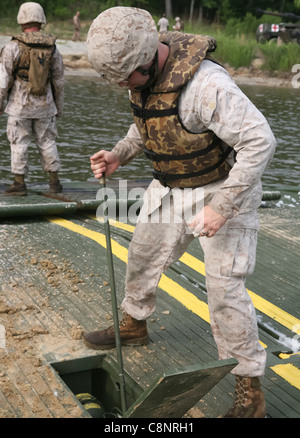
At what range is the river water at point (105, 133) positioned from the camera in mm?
12031

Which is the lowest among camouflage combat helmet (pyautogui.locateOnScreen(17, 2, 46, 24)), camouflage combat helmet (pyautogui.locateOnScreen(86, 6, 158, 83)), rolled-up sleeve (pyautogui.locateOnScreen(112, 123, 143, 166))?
→ rolled-up sleeve (pyautogui.locateOnScreen(112, 123, 143, 166))

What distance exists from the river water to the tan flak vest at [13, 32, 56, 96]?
3.09 m

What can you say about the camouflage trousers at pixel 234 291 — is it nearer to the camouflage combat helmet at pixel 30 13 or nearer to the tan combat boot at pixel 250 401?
the tan combat boot at pixel 250 401

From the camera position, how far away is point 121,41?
325 centimetres

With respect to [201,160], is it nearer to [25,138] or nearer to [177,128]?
[177,128]

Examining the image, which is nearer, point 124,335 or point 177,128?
point 177,128

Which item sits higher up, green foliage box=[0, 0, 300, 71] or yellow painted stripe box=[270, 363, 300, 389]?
yellow painted stripe box=[270, 363, 300, 389]

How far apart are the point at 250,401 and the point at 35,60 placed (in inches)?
218

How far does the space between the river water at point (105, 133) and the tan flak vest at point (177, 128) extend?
5.14m

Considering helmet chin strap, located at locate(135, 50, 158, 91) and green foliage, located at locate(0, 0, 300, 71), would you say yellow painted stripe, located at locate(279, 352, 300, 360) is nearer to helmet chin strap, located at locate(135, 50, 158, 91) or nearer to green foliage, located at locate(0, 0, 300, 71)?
helmet chin strap, located at locate(135, 50, 158, 91)

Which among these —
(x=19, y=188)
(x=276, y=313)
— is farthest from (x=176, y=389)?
(x=19, y=188)

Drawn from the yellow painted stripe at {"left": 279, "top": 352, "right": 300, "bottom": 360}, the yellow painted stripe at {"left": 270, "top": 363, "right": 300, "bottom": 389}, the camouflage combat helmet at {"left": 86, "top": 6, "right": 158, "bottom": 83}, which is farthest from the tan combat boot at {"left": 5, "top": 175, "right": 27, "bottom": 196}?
the camouflage combat helmet at {"left": 86, "top": 6, "right": 158, "bottom": 83}

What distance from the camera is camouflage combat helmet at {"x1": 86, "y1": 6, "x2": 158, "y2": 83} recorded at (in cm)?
326

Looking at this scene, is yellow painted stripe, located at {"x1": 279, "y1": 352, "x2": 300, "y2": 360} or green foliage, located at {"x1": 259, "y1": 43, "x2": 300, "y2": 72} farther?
green foliage, located at {"x1": 259, "y1": 43, "x2": 300, "y2": 72}
